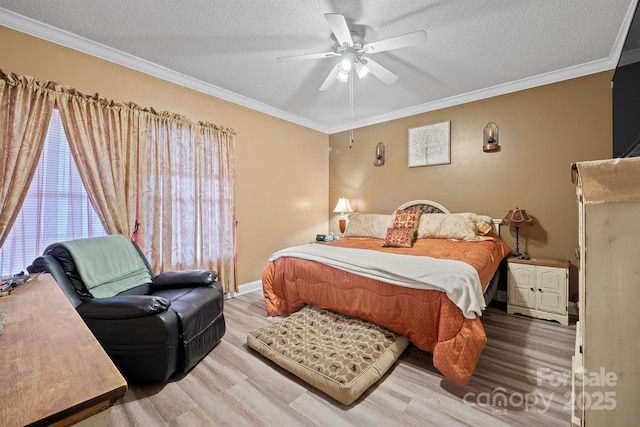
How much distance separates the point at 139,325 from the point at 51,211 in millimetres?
1471

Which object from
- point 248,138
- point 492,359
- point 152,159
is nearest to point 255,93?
point 248,138

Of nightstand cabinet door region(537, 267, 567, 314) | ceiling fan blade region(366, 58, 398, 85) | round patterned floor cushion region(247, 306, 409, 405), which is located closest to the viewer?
round patterned floor cushion region(247, 306, 409, 405)

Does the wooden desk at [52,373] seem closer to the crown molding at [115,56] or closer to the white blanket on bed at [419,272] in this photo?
the white blanket on bed at [419,272]

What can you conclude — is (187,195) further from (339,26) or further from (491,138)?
(491,138)

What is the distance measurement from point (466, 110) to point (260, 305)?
12.3 feet

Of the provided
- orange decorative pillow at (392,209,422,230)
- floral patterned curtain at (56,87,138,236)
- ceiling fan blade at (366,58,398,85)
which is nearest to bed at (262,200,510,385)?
orange decorative pillow at (392,209,422,230)

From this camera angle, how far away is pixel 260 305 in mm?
3236

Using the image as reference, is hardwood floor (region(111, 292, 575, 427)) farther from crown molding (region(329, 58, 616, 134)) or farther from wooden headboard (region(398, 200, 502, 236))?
crown molding (region(329, 58, 616, 134))

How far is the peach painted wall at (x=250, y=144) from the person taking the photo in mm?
2268

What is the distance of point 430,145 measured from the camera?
12.8 ft

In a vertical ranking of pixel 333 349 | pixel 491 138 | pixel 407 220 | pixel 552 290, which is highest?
pixel 491 138

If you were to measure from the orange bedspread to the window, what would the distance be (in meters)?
1.82

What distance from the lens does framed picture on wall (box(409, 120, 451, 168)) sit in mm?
3752

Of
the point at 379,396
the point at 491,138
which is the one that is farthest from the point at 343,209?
the point at 379,396
